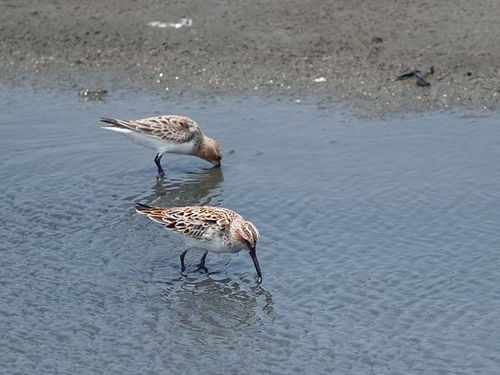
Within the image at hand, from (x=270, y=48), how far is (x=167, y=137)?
12.9 feet

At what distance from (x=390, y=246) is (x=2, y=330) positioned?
453 centimetres

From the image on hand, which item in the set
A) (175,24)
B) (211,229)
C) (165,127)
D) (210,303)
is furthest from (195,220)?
(175,24)

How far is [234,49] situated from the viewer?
19484mm

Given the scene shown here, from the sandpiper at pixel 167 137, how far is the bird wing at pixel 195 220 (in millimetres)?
2421

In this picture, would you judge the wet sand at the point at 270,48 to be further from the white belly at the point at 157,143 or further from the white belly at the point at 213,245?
the white belly at the point at 213,245

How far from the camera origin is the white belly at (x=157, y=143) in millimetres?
16094

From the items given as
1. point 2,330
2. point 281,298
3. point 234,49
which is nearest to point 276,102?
point 234,49

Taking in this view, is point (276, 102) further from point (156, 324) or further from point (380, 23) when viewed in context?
point (156, 324)

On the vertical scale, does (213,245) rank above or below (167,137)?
below

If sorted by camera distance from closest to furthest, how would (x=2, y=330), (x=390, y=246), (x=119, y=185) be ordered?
1. (x=2, y=330)
2. (x=390, y=246)
3. (x=119, y=185)

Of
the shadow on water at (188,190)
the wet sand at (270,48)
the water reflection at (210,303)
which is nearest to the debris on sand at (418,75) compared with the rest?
the wet sand at (270,48)

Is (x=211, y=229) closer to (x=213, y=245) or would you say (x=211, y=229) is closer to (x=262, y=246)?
(x=213, y=245)

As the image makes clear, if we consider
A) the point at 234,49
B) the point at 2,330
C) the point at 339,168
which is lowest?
the point at 2,330

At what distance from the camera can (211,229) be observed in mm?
12852
